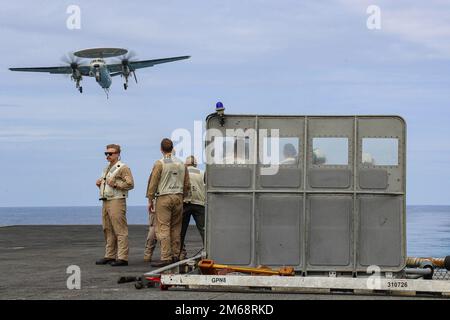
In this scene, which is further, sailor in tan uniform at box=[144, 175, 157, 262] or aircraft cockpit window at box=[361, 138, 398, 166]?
sailor in tan uniform at box=[144, 175, 157, 262]

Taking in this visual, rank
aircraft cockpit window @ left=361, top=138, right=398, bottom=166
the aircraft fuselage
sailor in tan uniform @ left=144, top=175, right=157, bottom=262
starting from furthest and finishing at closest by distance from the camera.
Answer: the aircraft fuselage
sailor in tan uniform @ left=144, top=175, right=157, bottom=262
aircraft cockpit window @ left=361, top=138, right=398, bottom=166

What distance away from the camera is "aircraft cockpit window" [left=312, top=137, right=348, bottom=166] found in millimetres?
10656

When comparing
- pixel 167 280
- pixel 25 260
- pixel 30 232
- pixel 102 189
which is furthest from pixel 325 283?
pixel 30 232

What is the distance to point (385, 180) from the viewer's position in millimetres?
10570

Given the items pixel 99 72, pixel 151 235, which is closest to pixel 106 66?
pixel 99 72

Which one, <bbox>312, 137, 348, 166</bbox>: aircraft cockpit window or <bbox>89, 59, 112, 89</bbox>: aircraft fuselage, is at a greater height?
<bbox>89, 59, 112, 89</bbox>: aircraft fuselage

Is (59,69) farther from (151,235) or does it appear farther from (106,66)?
(151,235)

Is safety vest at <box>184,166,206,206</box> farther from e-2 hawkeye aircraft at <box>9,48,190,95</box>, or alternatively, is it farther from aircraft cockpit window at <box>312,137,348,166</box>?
e-2 hawkeye aircraft at <box>9,48,190,95</box>

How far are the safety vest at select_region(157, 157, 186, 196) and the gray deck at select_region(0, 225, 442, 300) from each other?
144 centimetres

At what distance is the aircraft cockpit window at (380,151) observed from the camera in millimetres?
10594

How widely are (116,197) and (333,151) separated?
4.84 m

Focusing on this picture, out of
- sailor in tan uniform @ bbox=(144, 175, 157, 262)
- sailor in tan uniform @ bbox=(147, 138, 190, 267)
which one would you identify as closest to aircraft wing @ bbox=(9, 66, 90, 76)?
sailor in tan uniform @ bbox=(144, 175, 157, 262)

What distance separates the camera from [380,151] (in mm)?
10625

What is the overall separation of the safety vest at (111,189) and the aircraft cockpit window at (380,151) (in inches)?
200
